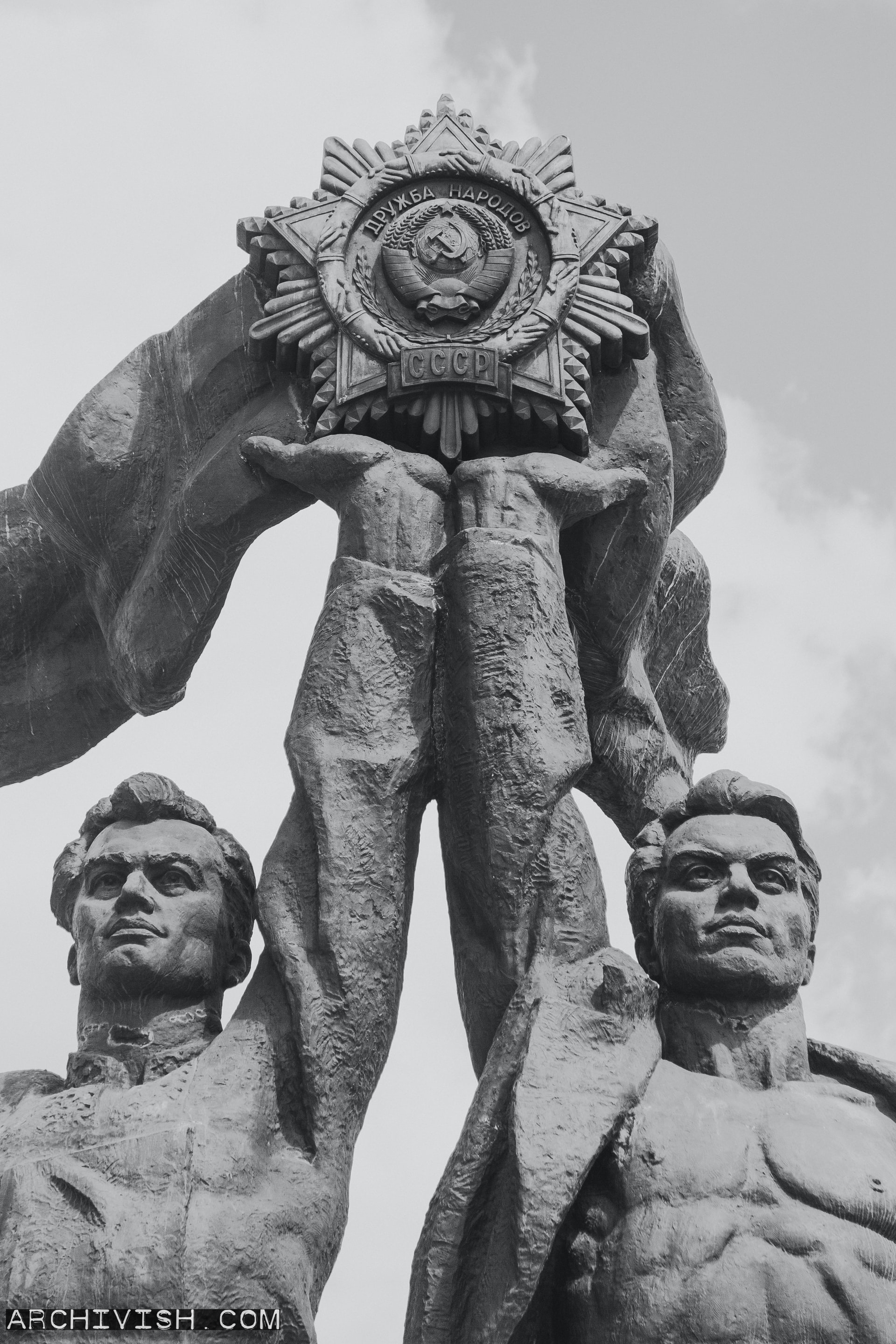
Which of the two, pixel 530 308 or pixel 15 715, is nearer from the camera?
pixel 530 308

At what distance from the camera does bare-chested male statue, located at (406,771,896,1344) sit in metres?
7.16

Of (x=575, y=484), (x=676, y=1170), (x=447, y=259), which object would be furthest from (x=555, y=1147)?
(x=447, y=259)

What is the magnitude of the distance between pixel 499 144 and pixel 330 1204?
4.02 meters

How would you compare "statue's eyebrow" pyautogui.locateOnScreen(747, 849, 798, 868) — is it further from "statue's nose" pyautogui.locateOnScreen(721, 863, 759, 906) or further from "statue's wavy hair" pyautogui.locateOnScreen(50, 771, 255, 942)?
"statue's wavy hair" pyautogui.locateOnScreen(50, 771, 255, 942)

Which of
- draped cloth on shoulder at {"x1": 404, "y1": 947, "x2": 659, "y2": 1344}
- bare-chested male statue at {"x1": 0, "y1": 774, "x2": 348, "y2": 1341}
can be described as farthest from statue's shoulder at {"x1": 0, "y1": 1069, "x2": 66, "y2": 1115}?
draped cloth on shoulder at {"x1": 404, "y1": 947, "x2": 659, "y2": 1344}

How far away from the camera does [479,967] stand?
800 centimetres

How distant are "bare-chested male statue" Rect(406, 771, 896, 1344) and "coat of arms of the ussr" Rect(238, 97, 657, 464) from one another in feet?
6.39

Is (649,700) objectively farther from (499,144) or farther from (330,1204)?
(330,1204)

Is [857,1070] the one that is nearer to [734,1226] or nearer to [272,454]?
[734,1226]

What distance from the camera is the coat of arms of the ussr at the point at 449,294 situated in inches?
341

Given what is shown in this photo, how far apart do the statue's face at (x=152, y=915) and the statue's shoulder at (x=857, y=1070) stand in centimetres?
204

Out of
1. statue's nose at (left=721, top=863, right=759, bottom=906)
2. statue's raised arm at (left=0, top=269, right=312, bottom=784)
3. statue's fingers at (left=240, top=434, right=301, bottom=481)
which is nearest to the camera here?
statue's nose at (left=721, top=863, right=759, bottom=906)

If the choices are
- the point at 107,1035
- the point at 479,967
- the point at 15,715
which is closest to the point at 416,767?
the point at 479,967

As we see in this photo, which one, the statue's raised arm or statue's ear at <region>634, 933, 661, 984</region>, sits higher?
the statue's raised arm
